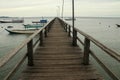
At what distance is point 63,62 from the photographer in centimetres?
694

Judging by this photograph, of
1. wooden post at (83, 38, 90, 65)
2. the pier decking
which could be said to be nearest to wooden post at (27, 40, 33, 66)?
the pier decking

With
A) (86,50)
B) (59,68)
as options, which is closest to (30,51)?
(59,68)

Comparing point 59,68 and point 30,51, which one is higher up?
point 30,51

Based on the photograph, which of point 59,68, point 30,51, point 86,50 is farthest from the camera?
point 86,50

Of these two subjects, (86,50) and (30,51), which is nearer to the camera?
(30,51)

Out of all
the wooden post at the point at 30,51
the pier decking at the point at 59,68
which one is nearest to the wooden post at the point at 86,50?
the pier decking at the point at 59,68

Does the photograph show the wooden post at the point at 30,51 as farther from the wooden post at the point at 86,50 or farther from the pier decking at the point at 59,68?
the wooden post at the point at 86,50

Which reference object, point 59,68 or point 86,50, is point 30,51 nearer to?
point 59,68

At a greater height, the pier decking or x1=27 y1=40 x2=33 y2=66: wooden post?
x1=27 y1=40 x2=33 y2=66: wooden post

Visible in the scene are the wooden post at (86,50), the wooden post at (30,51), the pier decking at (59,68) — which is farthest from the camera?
the wooden post at (86,50)

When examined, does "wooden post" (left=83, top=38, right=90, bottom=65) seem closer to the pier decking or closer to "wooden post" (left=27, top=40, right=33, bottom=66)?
the pier decking

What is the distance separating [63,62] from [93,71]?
126 centimetres

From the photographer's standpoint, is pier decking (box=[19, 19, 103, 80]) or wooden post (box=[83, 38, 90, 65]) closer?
pier decking (box=[19, 19, 103, 80])

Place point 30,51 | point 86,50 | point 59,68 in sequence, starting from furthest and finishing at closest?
point 86,50 < point 30,51 < point 59,68
